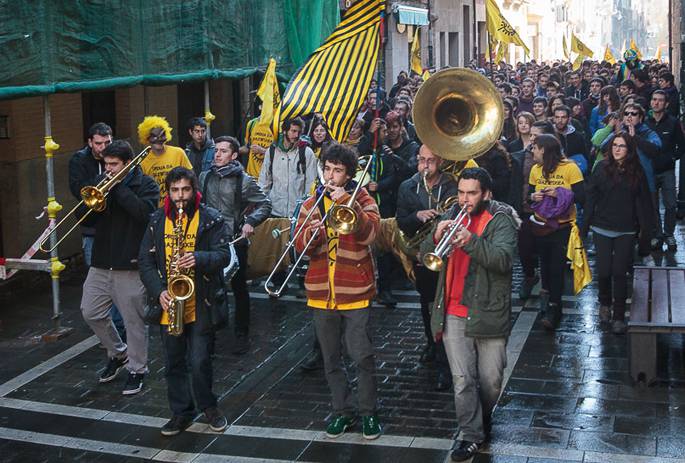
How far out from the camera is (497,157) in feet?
34.4

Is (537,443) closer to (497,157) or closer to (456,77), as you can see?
(456,77)

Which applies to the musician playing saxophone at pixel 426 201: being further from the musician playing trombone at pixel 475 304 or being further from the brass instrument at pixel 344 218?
the musician playing trombone at pixel 475 304

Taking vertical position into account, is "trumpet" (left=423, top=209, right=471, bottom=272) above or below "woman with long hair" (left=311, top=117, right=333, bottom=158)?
below

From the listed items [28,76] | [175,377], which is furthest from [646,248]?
[28,76]

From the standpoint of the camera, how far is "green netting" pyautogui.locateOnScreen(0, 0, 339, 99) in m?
9.60

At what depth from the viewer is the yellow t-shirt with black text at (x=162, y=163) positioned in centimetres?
999

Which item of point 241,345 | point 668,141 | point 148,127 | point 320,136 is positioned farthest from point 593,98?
point 241,345

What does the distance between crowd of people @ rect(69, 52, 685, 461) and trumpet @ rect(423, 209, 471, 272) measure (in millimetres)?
35

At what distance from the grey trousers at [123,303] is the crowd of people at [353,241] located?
0.01 metres

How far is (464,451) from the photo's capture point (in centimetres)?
682

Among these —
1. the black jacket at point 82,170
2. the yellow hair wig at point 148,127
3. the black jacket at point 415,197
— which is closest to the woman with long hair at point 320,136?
the yellow hair wig at point 148,127

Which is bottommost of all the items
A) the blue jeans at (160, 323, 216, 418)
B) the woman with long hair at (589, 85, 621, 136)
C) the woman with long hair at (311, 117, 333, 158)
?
the blue jeans at (160, 323, 216, 418)

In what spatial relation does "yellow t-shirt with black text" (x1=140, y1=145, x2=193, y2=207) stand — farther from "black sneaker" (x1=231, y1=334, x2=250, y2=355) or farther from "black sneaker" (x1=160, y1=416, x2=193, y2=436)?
"black sneaker" (x1=160, y1=416, x2=193, y2=436)

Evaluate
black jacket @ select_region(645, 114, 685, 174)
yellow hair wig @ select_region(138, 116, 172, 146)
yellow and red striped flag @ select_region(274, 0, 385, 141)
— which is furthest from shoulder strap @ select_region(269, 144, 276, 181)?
black jacket @ select_region(645, 114, 685, 174)
